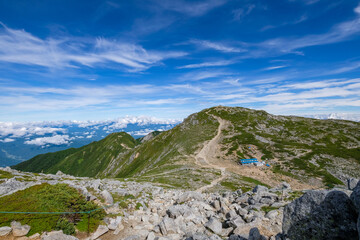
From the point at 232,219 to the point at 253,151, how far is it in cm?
8242

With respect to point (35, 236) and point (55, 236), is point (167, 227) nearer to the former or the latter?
point (55, 236)

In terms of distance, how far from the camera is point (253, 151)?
91.6 m

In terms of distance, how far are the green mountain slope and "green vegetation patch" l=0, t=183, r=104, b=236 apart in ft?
118

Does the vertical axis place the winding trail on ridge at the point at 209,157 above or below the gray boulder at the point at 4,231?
below

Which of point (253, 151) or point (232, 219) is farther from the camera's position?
point (253, 151)

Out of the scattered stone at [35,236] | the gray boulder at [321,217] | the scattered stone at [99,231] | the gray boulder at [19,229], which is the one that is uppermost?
the gray boulder at [321,217]

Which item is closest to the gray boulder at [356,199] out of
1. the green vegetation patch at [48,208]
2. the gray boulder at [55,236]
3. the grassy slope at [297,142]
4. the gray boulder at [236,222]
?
the gray boulder at [236,222]

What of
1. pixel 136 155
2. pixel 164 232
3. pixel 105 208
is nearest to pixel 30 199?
pixel 105 208

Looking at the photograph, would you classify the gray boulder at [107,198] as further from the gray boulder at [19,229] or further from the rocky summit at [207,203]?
the gray boulder at [19,229]

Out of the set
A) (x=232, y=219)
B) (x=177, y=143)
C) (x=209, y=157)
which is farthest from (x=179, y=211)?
(x=177, y=143)

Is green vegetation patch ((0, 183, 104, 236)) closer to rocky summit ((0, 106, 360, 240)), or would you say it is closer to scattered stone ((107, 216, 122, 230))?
rocky summit ((0, 106, 360, 240))

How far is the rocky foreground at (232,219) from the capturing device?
323 inches

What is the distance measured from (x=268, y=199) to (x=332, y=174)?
6644 cm

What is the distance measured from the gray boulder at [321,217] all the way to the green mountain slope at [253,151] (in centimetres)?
Answer: 4395
